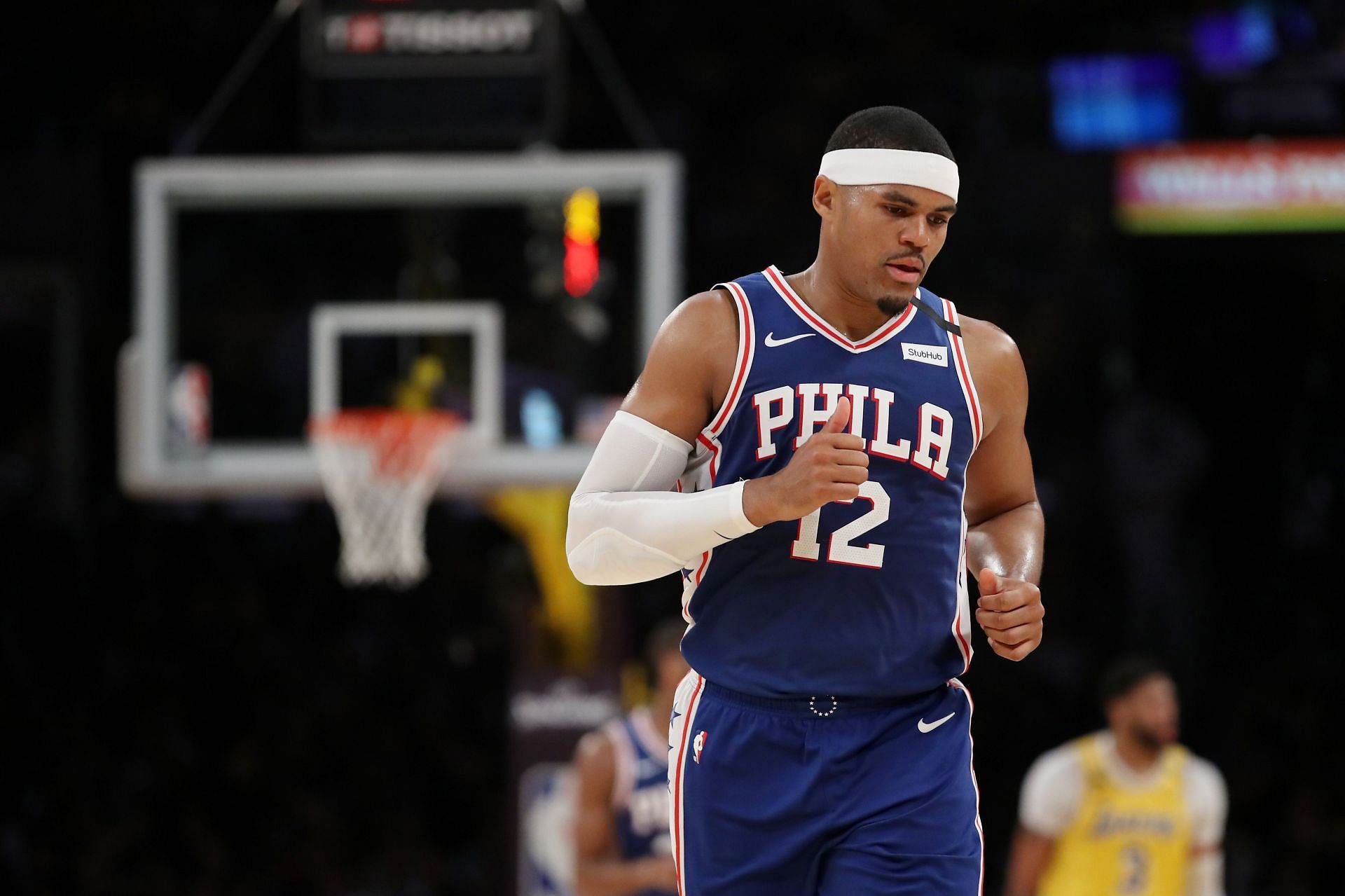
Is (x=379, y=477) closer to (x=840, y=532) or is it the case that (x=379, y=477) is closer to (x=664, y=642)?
(x=664, y=642)

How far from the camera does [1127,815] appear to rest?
7562 millimetres

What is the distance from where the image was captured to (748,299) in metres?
3.49

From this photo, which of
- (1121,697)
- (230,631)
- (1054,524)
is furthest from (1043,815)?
(230,631)

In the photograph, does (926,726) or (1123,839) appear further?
(1123,839)

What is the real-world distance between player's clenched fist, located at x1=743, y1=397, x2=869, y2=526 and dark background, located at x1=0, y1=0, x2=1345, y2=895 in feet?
29.4

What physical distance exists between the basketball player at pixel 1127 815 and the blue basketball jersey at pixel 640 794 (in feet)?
6.23

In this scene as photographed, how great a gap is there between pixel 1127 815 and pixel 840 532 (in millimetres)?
4679

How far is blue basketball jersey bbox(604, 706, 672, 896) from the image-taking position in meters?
6.47

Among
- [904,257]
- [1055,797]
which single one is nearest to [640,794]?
[1055,797]

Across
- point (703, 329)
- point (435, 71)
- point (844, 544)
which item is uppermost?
point (435, 71)

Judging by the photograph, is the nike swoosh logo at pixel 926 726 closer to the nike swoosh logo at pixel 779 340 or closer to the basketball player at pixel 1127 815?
the nike swoosh logo at pixel 779 340

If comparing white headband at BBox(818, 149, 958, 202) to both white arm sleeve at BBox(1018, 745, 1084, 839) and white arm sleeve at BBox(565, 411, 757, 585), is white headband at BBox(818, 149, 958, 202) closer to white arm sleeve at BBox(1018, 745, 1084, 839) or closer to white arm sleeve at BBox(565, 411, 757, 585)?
white arm sleeve at BBox(565, 411, 757, 585)

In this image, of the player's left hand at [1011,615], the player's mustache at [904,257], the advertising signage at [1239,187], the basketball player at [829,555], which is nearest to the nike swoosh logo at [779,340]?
the basketball player at [829,555]

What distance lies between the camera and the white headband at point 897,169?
11.3 feet
